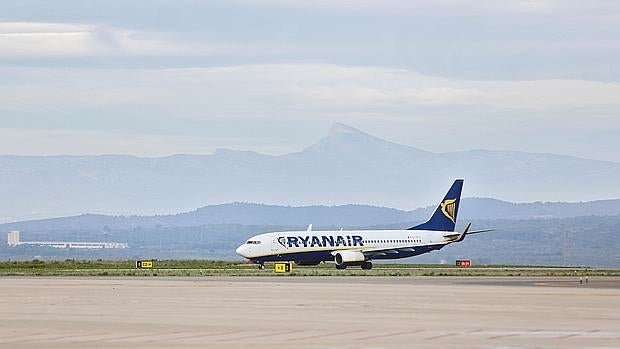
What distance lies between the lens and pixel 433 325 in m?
46.7

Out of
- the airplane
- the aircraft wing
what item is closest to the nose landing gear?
the airplane

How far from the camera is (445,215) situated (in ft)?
483

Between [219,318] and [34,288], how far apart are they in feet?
93.6

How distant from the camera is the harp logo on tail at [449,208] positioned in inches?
5807

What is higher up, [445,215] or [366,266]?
[445,215]

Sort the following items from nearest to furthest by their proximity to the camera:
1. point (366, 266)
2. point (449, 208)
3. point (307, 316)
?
point (307, 316)
point (366, 266)
point (449, 208)

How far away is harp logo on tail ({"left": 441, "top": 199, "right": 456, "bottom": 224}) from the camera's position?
148 metres

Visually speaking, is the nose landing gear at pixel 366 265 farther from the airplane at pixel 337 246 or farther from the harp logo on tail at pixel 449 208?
the harp logo on tail at pixel 449 208

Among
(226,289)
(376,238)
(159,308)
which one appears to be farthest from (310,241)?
(159,308)

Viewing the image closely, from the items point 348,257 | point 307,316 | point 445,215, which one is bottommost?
point 307,316

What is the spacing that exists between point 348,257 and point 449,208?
72.5 feet

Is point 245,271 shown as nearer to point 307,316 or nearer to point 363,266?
point 363,266

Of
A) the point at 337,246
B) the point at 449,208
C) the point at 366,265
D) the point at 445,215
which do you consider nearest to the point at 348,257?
the point at 337,246

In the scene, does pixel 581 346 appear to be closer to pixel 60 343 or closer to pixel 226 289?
pixel 60 343
